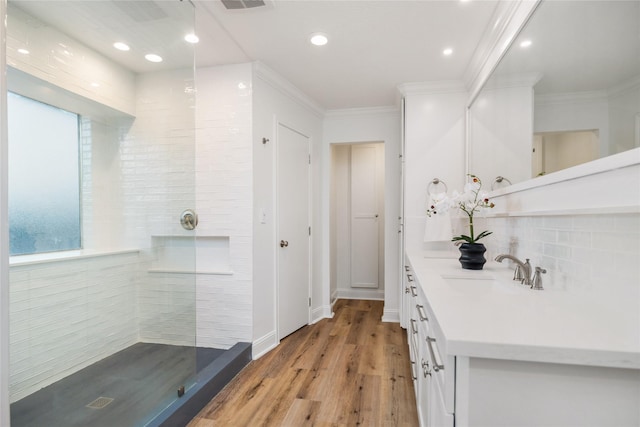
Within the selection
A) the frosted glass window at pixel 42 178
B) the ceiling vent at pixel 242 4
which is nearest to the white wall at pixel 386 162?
the ceiling vent at pixel 242 4

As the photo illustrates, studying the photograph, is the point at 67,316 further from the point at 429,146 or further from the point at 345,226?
the point at 345,226

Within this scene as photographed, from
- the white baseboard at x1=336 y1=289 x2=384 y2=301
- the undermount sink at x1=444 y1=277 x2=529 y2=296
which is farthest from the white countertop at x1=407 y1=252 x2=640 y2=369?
the white baseboard at x1=336 y1=289 x2=384 y2=301

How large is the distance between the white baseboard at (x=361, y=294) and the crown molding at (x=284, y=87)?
2.46m

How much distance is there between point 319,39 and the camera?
227 cm

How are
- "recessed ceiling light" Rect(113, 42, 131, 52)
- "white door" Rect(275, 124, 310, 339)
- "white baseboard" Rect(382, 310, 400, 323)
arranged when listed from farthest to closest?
"white baseboard" Rect(382, 310, 400, 323)
"white door" Rect(275, 124, 310, 339)
"recessed ceiling light" Rect(113, 42, 131, 52)

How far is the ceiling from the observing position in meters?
1.64

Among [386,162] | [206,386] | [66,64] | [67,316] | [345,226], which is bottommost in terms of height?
[206,386]

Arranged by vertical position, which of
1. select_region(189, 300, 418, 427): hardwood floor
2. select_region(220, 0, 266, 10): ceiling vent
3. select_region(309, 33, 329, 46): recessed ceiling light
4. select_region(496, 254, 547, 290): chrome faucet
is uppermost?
select_region(309, 33, 329, 46): recessed ceiling light

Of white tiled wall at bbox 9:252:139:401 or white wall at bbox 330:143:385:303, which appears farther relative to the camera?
white wall at bbox 330:143:385:303

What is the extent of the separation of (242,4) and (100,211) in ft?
4.55

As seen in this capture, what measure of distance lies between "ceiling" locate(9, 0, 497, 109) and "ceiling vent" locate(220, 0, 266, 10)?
0.16 ft

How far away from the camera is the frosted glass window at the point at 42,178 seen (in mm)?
1169

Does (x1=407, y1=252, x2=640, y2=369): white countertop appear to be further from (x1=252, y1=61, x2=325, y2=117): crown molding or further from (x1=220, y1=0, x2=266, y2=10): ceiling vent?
(x1=252, y1=61, x2=325, y2=117): crown molding

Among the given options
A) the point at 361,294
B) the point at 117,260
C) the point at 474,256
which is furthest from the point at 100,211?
the point at 361,294
